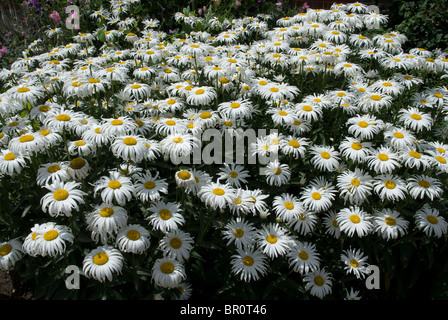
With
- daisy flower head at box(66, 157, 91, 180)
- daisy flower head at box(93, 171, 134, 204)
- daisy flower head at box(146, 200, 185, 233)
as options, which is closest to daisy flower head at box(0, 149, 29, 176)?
daisy flower head at box(66, 157, 91, 180)

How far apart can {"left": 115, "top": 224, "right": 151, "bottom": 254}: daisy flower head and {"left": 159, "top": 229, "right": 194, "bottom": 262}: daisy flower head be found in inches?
6.8

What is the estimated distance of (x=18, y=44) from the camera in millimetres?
7156

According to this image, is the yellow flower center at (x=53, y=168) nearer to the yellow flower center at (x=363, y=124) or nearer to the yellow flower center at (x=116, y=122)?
the yellow flower center at (x=116, y=122)

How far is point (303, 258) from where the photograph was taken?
2711mm

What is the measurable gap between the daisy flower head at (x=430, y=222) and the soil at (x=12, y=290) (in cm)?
332

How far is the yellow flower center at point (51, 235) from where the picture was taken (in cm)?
228

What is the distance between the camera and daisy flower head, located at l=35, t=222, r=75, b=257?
225cm

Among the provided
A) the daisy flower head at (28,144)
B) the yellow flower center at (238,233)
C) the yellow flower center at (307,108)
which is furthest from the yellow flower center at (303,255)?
the daisy flower head at (28,144)

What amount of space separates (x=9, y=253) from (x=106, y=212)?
801 millimetres

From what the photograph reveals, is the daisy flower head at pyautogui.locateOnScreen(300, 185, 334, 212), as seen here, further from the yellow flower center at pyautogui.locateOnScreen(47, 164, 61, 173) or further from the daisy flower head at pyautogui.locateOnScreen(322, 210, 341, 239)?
the yellow flower center at pyautogui.locateOnScreen(47, 164, 61, 173)

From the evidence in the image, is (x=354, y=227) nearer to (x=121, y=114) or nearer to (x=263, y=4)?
(x=121, y=114)

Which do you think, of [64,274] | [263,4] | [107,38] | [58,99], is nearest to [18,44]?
[107,38]

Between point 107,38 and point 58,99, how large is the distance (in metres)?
1.89

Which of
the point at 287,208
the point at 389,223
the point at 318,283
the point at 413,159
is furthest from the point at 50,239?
the point at 413,159
